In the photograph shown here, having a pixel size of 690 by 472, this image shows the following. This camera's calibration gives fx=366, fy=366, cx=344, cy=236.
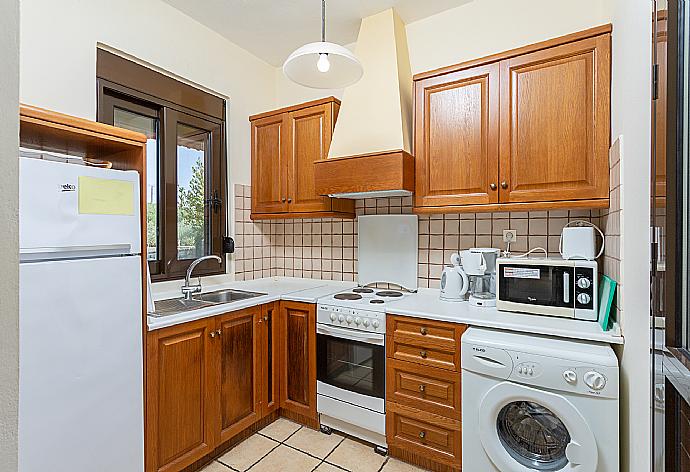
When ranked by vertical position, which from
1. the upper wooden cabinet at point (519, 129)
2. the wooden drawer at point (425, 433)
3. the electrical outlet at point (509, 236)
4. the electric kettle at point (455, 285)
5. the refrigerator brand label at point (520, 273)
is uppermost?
the upper wooden cabinet at point (519, 129)

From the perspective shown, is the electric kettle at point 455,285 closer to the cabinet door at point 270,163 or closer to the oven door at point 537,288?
the oven door at point 537,288

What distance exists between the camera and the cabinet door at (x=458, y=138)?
2076 mm

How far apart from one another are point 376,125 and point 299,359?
5.39ft

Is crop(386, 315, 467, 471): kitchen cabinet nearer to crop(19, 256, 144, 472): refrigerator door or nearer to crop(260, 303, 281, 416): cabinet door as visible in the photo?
crop(260, 303, 281, 416): cabinet door

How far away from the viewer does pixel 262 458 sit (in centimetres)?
213

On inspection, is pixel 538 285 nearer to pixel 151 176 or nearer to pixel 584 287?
pixel 584 287

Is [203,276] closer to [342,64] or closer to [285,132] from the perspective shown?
[285,132]

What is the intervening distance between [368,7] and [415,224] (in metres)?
1.52

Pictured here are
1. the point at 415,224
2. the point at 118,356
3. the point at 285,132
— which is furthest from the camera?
the point at 285,132

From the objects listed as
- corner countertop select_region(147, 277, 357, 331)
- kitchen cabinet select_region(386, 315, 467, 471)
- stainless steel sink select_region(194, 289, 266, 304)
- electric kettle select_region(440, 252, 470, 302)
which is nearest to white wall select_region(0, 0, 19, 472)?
corner countertop select_region(147, 277, 357, 331)

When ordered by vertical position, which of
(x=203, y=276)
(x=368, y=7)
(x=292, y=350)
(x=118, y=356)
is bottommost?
(x=292, y=350)

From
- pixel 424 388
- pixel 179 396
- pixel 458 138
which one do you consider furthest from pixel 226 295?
pixel 458 138

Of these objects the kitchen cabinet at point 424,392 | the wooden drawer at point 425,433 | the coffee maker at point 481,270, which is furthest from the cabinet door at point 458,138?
the wooden drawer at point 425,433

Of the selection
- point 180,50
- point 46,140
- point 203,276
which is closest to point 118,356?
point 46,140
